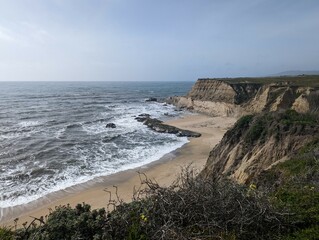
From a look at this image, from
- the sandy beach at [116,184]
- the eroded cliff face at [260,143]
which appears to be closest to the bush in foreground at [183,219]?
the sandy beach at [116,184]

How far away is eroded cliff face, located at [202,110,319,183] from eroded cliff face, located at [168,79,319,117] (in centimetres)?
1249

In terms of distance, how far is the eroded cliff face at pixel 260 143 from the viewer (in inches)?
556

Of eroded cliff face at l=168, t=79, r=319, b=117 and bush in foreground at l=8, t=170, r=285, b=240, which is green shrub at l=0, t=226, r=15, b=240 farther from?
eroded cliff face at l=168, t=79, r=319, b=117

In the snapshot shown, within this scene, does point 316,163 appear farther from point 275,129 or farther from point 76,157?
point 76,157

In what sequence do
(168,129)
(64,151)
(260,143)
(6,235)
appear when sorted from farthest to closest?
(168,129), (64,151), (260,143), (6,235)

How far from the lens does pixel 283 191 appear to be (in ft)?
24.1

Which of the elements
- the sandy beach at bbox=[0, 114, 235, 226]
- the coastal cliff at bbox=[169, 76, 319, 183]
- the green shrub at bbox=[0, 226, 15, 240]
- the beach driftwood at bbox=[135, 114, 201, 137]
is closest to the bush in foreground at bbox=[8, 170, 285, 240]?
the green shrub at bbox=[0, 226, 15, 240]

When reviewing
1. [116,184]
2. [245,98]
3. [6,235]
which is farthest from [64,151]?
[245,98]

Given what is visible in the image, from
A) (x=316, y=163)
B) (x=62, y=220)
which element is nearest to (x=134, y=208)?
(x=62, y=220)

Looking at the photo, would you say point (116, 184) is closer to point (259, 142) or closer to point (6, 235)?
point (259, 142)

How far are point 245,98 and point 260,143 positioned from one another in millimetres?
37885

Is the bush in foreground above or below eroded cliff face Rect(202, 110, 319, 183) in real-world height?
above

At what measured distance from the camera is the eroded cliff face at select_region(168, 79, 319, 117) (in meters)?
30.6

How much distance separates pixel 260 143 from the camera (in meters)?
15.5
